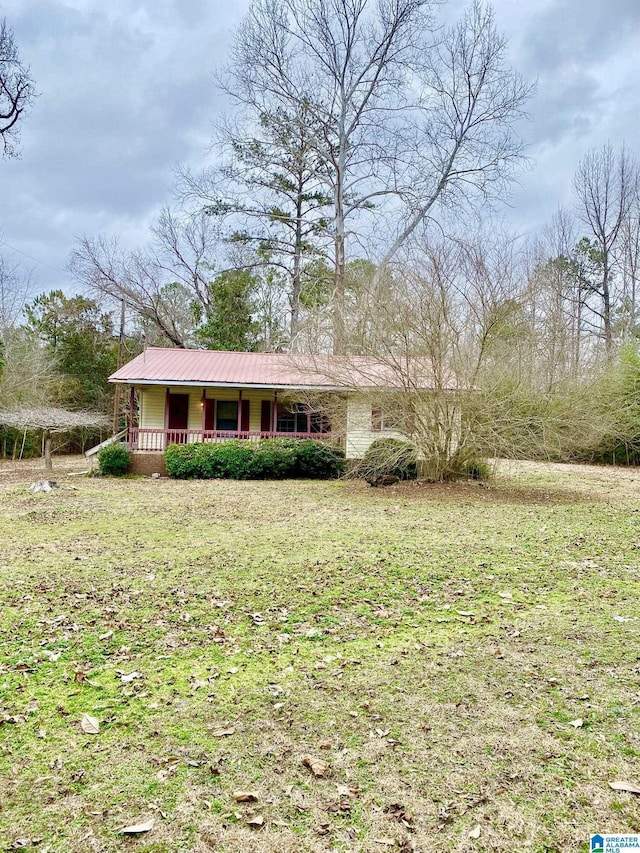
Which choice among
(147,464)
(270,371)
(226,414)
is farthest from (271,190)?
(147,464)

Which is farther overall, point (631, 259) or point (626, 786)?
point (631, 259)

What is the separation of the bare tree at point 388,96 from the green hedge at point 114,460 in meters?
11.9

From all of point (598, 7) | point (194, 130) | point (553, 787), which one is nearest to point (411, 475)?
point (553, 787)

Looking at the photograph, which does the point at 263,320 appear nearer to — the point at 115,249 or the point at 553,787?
the point at 115,249

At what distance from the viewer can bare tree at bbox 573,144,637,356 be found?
2692cm

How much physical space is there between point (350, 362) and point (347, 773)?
9.91 metres

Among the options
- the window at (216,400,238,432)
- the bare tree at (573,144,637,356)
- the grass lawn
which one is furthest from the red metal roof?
the bare tree at (573,144,637,356)

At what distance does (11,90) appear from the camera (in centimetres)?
1191

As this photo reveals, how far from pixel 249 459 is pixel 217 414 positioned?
487 centimetres

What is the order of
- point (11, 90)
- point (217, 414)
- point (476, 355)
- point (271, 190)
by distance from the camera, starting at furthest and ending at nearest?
point (271, 190) < point (217, 414) < point (11, 90) < point (476, 355)

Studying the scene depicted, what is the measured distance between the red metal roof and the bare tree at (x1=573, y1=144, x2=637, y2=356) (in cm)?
1870

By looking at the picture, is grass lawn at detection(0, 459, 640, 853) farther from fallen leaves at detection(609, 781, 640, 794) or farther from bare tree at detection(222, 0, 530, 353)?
bare tree at detection(222, 0, 530, 353)

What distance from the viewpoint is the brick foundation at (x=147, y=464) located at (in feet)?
53.2

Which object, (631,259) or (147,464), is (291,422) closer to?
(147,464)
